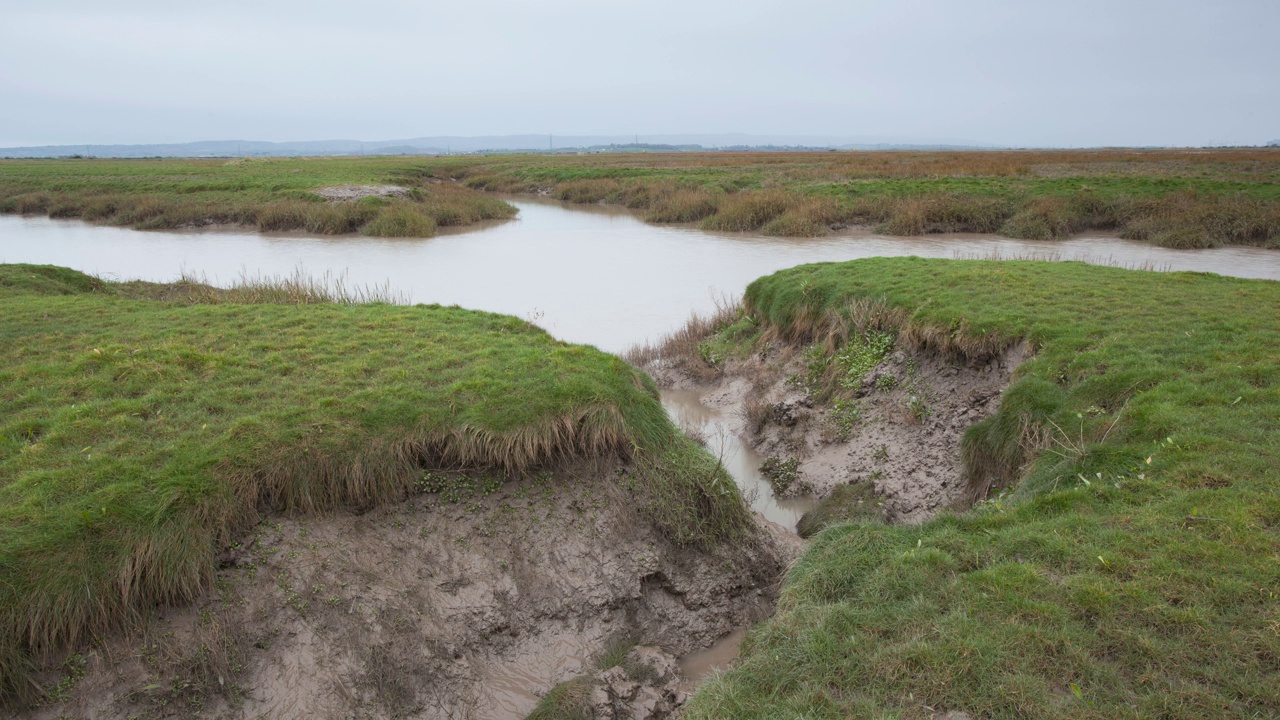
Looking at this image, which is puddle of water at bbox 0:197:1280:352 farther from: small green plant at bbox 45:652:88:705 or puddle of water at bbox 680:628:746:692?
small green plant at bbox 45:652:88:705

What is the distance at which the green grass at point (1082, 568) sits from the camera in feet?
13.3

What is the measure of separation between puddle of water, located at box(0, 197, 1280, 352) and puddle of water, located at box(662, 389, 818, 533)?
2.89 meters

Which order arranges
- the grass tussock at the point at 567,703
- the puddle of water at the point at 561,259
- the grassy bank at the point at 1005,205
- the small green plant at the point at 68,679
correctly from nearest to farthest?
the small green plant at the point at 68,679, the grass tussock at the point at 567,703, the puddle of water at the point at 561,259, the grassy bank at the point at 1005,205

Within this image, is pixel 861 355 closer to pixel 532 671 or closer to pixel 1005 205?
pixel 532 671

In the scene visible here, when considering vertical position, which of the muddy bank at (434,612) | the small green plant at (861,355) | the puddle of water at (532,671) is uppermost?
the small green plant at (861,355)

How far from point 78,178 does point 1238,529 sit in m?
64.2

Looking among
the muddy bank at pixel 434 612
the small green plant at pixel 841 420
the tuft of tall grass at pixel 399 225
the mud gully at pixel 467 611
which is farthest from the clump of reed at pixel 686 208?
the muddy bank at pixel 434 612

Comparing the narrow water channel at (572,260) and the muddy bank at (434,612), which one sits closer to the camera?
the muddy bank at (434,612)

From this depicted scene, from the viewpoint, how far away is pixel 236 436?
643 centimetres

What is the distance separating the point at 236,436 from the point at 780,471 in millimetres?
6786

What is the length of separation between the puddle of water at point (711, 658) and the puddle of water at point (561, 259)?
29.7 feet

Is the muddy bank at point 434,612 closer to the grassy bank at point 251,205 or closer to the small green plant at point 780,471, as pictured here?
the small green plant at point 780,471

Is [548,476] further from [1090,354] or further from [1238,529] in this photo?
[1090,354]

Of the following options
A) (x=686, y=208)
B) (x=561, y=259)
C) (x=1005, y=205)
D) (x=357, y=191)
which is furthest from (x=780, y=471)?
(x=357, y=191)
